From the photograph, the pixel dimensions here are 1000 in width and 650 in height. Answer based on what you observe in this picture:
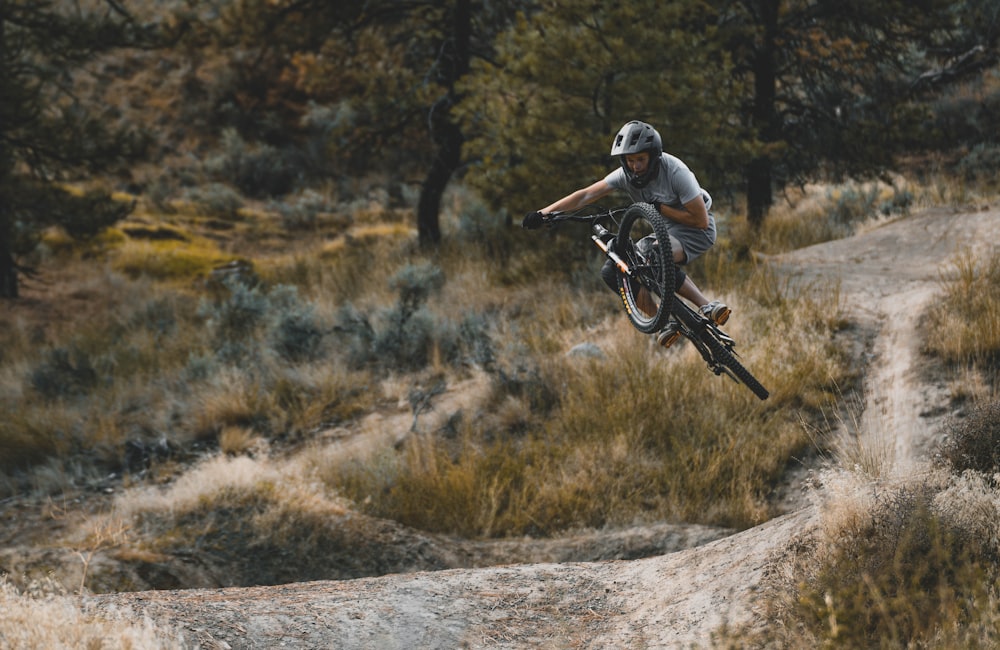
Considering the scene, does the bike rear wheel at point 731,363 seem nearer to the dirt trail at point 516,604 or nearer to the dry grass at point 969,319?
the dirt trail at point 516,604

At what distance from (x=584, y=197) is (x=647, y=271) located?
1.91 ft

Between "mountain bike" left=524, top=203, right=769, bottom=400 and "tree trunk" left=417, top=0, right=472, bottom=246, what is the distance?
11377 millimetres

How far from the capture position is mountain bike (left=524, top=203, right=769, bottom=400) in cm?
385

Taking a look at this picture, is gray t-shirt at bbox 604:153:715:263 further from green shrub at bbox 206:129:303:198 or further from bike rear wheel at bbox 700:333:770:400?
Result: green shrub at bbox 206:129:303:198

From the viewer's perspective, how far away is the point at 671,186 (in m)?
4.08

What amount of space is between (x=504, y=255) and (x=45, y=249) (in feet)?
38.3

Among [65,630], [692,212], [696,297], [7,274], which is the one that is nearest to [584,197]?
[692,212]

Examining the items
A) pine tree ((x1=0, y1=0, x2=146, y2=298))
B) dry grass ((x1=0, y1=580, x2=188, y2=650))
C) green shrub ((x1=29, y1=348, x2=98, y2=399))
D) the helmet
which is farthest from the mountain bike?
pine tree ((x1=0, y1=0, x2=146, y2=298))

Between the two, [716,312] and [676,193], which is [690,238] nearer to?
[676,193]

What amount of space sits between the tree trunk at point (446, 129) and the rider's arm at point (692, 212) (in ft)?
38.2

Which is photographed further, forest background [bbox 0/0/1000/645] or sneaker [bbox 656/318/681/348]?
forest background [bbox 0/0/1000/645]

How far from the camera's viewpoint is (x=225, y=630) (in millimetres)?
4562

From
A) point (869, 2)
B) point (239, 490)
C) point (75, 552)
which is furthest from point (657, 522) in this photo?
point (869, 2)

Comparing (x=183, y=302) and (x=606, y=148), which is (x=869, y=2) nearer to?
(x=606, y=148)
